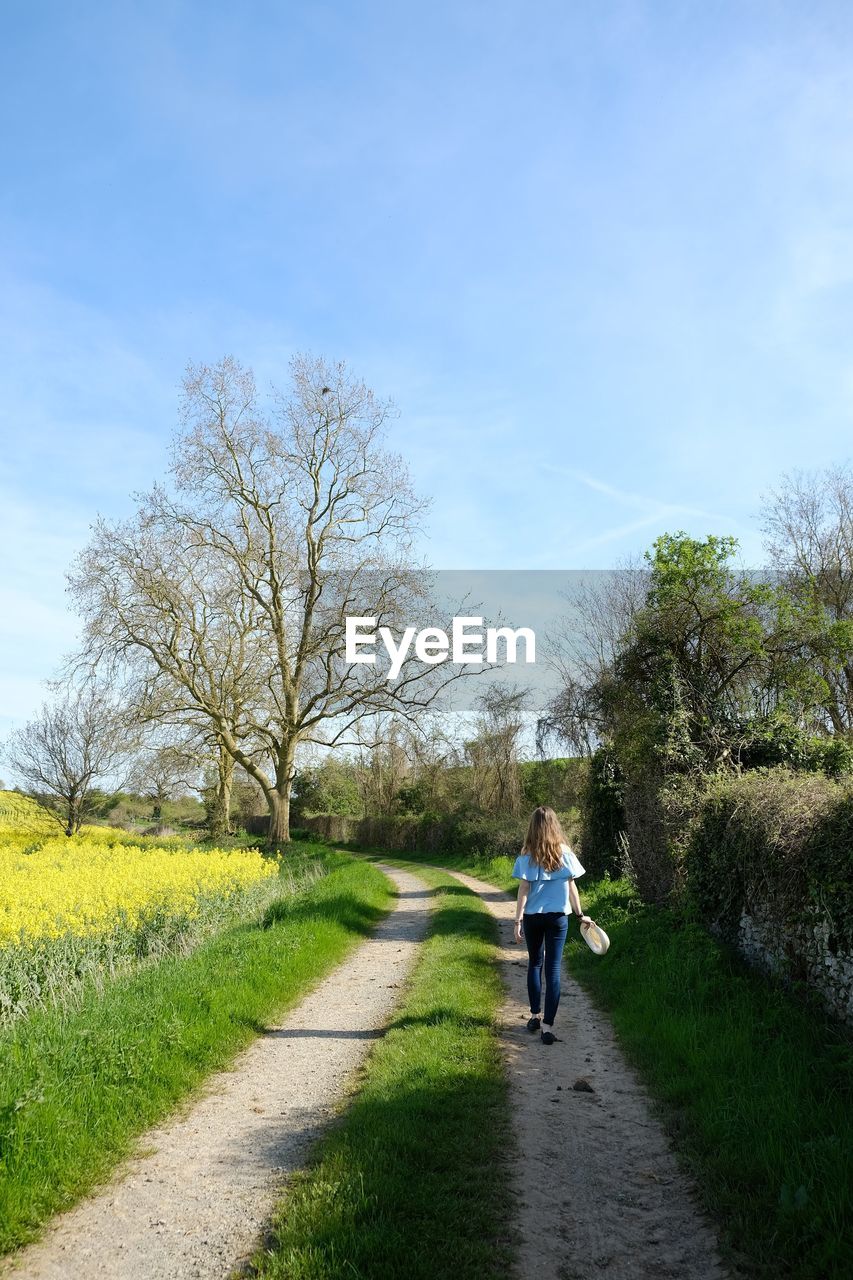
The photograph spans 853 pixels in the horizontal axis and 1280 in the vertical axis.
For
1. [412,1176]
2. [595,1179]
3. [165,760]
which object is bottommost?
[595,1179]

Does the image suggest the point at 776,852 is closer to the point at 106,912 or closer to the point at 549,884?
the point at 549,884

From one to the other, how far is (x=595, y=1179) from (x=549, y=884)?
2935 mm

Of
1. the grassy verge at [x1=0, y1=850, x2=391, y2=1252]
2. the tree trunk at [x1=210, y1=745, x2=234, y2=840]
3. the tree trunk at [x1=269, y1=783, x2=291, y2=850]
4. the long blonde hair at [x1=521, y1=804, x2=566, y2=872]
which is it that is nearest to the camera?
the grassy verge at [x1=0, y1=850, x2=391, y2=1252]

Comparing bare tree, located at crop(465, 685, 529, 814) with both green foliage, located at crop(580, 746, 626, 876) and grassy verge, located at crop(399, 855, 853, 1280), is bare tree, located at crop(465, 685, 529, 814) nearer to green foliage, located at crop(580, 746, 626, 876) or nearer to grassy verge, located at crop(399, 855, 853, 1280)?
green foliage, located at crop(580, 746, 626, 876)

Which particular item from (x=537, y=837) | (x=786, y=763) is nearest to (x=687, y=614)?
(x=786, y=763)

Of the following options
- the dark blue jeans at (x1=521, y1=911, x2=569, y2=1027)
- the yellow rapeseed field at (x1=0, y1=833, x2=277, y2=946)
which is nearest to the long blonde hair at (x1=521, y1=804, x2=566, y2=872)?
the dark blue jeans at (x1=521, y1=911, x2=569, y2=1027)

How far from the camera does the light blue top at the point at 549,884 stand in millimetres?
7348

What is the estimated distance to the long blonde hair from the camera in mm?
7371

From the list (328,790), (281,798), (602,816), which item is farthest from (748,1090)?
(328,790)

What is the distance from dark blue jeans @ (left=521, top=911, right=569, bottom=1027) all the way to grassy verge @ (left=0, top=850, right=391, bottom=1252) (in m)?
2.56

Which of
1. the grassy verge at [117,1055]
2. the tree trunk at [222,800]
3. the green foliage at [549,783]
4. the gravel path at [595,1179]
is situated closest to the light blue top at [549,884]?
the gravel path at [595,1179]

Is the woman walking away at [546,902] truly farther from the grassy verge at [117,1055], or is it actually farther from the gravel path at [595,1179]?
the grassy verge at [117,1055]

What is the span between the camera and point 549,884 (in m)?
7.43

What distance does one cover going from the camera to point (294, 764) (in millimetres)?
30422
